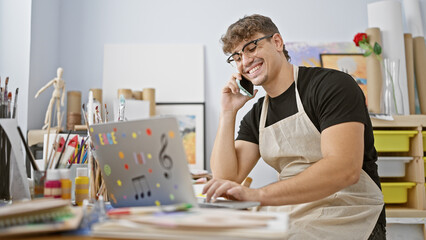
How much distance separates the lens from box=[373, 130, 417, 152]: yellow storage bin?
2.93m

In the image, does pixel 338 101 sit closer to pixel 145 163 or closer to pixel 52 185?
pixel 145 163

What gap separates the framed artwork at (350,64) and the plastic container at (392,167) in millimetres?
755

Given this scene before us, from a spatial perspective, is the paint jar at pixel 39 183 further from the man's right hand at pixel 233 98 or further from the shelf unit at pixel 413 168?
the shelf unit at pixel 413 168

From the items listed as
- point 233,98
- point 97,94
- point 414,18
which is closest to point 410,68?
point 414,18

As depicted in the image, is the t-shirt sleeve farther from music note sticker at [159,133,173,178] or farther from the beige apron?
music note sticker at [159,133,173,178]

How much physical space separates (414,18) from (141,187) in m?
3.43

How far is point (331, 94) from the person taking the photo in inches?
61.1

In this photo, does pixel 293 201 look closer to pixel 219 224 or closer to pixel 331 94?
pixel 331 94

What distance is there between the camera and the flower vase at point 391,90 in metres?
3.16

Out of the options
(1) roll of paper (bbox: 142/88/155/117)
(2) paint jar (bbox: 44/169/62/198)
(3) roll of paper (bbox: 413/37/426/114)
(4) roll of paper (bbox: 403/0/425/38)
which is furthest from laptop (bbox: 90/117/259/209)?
(4) roll of paper (bbox: 403/0/425/38)

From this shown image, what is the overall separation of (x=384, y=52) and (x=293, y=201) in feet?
8.13

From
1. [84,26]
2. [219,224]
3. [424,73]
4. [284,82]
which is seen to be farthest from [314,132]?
[84,26]

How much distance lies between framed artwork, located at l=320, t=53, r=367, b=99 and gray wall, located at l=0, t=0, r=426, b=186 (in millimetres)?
173

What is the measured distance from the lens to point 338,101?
1509 millimetres
